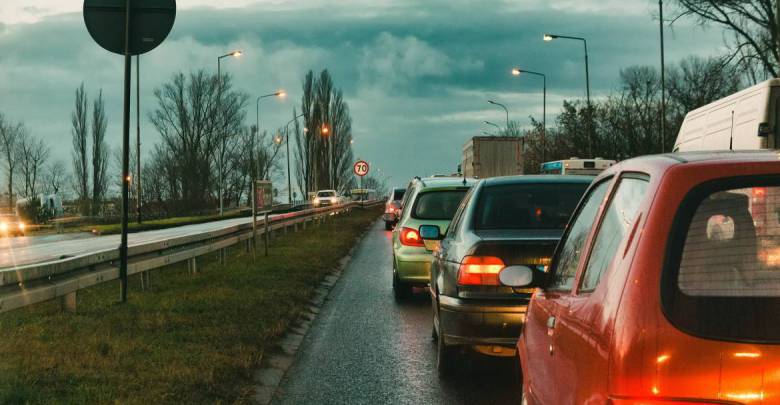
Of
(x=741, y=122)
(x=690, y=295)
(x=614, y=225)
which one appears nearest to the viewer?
(x=690, y=295)

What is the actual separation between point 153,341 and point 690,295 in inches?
262

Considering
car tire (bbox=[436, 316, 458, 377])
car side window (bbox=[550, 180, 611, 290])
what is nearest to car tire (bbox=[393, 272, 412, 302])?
car tire (bbox=[436, 316, 458, 377])

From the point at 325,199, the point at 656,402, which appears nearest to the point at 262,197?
the point at 656,402

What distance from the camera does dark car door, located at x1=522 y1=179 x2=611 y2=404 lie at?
3.48 m

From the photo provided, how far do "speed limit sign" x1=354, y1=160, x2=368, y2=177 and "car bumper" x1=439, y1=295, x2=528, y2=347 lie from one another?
38.6m

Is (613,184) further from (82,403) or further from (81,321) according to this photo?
(81,321)

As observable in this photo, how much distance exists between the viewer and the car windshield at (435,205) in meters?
12.9

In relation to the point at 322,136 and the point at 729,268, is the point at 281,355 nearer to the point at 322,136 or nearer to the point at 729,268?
the point at 729,268

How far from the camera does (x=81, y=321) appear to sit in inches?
372

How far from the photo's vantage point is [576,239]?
4.20 meters

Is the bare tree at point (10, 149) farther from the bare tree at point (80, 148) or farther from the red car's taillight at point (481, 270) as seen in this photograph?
the red car's taillight at point (481, 270)

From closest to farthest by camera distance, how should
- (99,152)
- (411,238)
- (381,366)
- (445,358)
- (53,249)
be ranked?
(445,358) → (381,366) → (411,238) → (53,249) → (99,152)

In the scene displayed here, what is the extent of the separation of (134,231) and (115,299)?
1112 inches

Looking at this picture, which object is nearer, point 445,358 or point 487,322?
point 487,322
